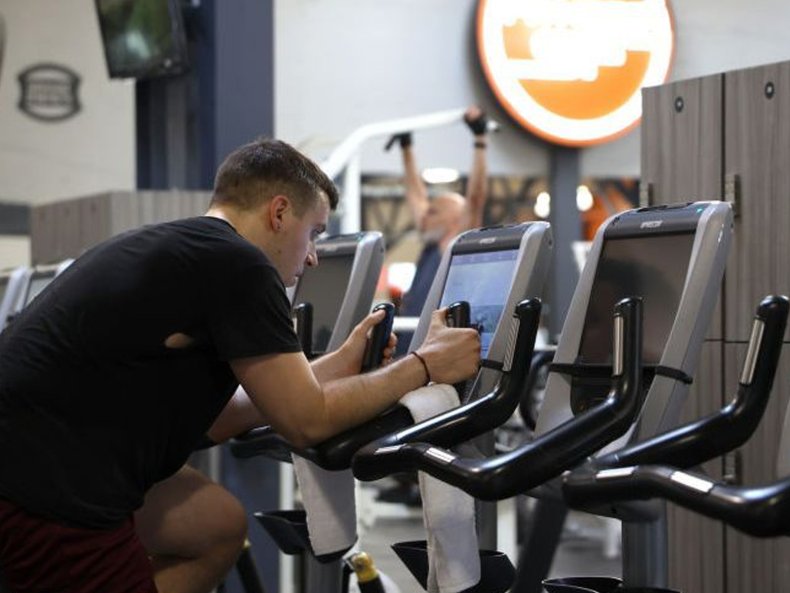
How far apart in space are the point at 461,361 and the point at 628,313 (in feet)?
1.28

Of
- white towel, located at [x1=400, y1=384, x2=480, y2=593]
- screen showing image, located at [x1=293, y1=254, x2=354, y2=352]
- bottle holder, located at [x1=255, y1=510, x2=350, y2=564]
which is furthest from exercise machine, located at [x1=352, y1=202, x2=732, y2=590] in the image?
screen showing image, located at [x1=293, y1=254, x2=354, y2=352]

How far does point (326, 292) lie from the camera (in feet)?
10.7

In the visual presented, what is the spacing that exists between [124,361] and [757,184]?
1287 mm

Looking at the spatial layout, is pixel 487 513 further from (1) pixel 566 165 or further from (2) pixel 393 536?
(1) pixel 566 165

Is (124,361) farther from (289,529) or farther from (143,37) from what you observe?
(143,37)

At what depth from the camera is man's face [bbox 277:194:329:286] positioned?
2496mm

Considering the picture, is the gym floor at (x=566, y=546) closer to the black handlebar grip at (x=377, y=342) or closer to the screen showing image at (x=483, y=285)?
the screen showing image at (x=483, y=285)

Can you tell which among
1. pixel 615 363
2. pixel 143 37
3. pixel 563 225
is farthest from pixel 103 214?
pixel 563 225

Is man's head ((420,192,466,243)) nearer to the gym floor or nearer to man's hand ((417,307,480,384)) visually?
the gym floor

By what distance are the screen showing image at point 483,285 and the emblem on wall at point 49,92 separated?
651 cm

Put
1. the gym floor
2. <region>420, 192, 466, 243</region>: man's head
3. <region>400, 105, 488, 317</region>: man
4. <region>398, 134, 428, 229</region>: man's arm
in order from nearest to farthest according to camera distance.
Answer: the gym floor, <region>400, 105, 488, 317</region>: man, <region>420, 192, 466, 243</region>: man's head, <region>398, 134, 428, 229</region>: man's arm

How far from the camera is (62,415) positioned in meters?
2.25

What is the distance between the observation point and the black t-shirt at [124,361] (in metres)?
2.23

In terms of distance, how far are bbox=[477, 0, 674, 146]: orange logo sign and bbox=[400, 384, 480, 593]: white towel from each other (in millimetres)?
6614
